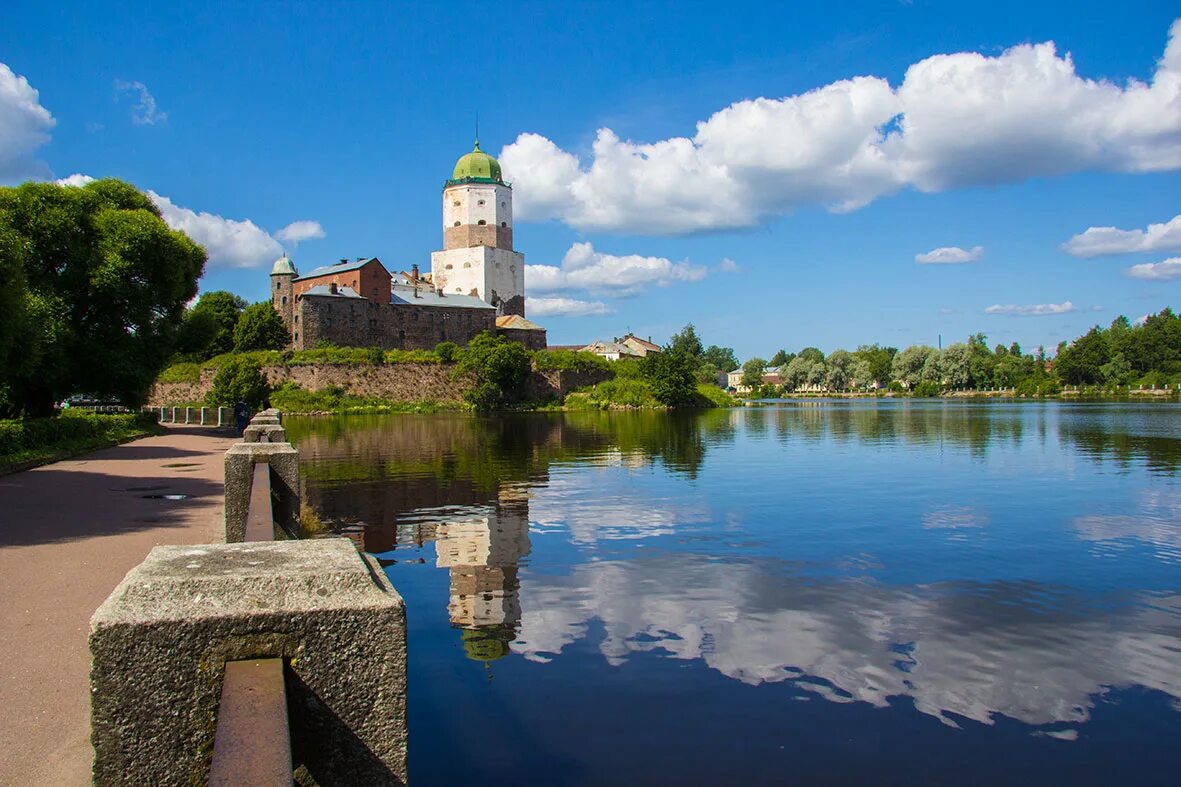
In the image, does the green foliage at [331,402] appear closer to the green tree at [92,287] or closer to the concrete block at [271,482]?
the green tree at [92,287]

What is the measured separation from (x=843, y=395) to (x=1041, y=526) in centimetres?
13818

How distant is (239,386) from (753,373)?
118558 mm

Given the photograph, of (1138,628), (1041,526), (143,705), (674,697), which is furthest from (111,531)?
(1041,526)

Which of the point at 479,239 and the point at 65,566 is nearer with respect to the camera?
the point at 65,566

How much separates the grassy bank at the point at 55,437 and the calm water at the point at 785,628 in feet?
20.3

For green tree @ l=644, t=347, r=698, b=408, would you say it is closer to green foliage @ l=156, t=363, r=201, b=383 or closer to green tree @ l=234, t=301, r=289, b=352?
green tree @ l=234, t=301, r=289, b=352

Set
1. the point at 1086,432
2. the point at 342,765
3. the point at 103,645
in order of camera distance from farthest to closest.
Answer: the point at 1086,432, the point at 342,765, the point at 103,645

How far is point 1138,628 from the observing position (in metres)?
9.31

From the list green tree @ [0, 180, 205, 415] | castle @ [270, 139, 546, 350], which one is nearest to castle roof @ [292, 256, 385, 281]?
castle @ [270, 139, 546, 350]

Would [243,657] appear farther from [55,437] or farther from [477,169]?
[477,169]

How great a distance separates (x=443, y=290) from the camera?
9562 cm

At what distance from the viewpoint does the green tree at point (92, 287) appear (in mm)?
28656

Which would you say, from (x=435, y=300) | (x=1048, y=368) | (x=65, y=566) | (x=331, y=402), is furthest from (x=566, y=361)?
(x=1048, y=368)

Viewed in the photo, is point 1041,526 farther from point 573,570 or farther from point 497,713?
point 497,713
